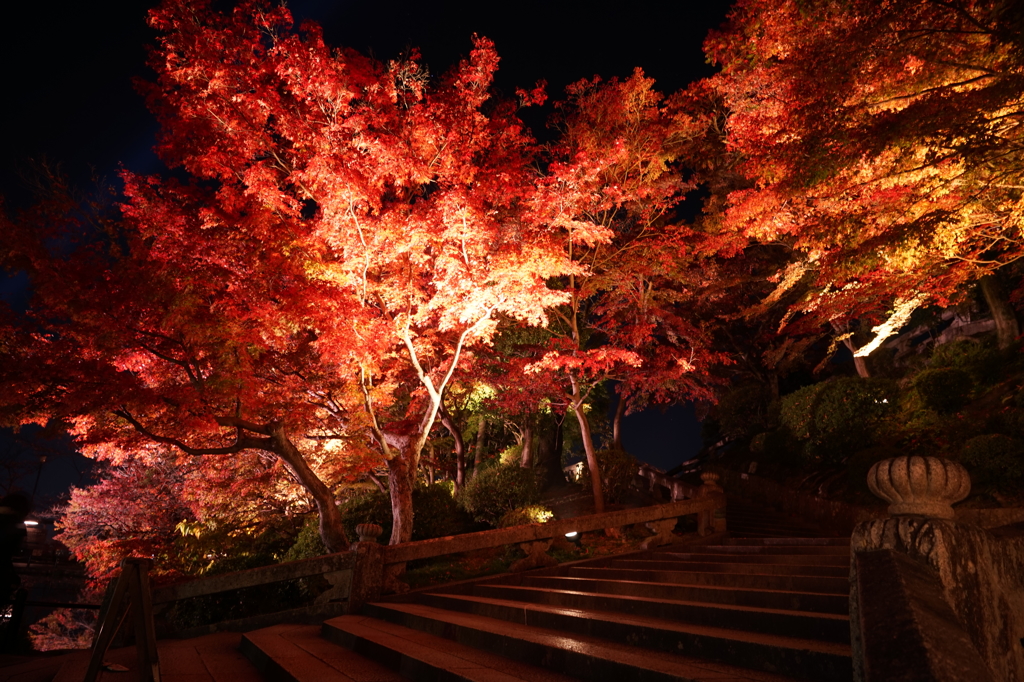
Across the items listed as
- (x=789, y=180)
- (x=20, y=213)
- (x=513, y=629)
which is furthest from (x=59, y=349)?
(x=789, y=180)

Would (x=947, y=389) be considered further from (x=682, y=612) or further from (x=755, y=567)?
(x=682, y=612)

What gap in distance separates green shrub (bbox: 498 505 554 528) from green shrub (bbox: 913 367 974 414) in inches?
391

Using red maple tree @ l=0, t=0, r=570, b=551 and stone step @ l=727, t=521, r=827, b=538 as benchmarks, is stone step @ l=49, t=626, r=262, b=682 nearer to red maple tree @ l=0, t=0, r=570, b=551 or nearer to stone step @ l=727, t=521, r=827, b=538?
red maple tree @ l=0, t=0, r=570, b=551

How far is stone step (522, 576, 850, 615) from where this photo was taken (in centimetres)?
440

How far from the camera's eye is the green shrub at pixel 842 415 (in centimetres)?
1509

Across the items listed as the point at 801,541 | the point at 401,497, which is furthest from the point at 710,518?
the point at 401,497

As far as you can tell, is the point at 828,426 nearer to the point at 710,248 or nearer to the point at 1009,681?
the point at 710,248

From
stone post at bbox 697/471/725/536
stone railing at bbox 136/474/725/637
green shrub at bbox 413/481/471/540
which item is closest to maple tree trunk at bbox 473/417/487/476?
green shrub at bbox 413/481/471/540

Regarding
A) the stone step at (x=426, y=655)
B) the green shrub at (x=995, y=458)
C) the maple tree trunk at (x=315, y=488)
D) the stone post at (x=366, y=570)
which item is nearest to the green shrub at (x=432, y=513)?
the maple tree trunk at (x=315, y=488)

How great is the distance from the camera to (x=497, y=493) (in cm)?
1603

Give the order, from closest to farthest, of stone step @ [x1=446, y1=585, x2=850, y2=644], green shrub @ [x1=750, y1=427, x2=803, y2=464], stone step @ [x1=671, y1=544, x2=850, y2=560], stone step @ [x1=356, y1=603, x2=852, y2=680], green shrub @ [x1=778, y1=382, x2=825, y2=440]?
1. stone step @ [x1=356, y1=603, x2=852, y2=680]
2. stone step @ [x1=446, y1=585, x2=850, y2=644]
3. stone step @ [x1=671, y1=544, x2=850, y2=560]
4. green shrub @ [x1=778, y1=382, x2=825, y2=440]
5. green shrub @ [x1=750, y1=427, x2=803, y2=464]

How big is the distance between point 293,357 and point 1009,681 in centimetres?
1237

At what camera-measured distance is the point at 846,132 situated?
7641 mm

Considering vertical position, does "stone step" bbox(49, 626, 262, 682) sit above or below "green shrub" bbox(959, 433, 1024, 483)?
below
